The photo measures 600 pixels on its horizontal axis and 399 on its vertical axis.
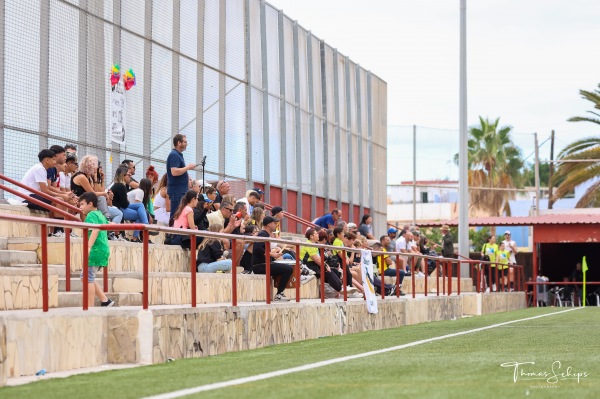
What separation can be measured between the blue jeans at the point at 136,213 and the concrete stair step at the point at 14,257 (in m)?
4.21

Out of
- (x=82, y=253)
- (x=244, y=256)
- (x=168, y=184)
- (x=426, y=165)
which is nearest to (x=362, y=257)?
(x=168, y=184)

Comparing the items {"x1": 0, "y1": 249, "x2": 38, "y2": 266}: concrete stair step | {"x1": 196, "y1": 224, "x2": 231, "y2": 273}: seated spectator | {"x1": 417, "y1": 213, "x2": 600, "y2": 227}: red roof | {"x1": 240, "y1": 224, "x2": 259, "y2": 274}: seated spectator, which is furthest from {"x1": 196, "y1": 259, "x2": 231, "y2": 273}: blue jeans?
{"x1": 417, "y1": 213, "x2": 600, "y2": 227}: red roof

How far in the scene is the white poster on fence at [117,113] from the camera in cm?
2289

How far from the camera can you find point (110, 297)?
1380cm

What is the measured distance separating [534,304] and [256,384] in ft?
117

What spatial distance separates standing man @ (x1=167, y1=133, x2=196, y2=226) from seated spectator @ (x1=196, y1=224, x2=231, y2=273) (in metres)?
4.23

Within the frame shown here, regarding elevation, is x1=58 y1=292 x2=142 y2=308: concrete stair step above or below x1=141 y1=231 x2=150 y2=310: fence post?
below

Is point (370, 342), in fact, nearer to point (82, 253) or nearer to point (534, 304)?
point (82, 253)

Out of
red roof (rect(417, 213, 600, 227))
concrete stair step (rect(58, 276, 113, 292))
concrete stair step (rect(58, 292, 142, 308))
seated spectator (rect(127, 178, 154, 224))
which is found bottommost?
concrete stair step (rect(58, 292, 142, 308))

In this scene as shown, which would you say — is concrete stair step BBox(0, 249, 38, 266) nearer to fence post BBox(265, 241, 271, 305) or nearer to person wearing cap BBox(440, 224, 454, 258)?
fence post BBox(265, 241, 271, 305)

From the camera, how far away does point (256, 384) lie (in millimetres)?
9641

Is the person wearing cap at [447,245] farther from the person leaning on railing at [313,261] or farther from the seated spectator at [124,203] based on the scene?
the seated spectator at [124,203]

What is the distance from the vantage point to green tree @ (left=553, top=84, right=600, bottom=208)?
5269cm

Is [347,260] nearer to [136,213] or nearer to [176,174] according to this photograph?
[176,174]
